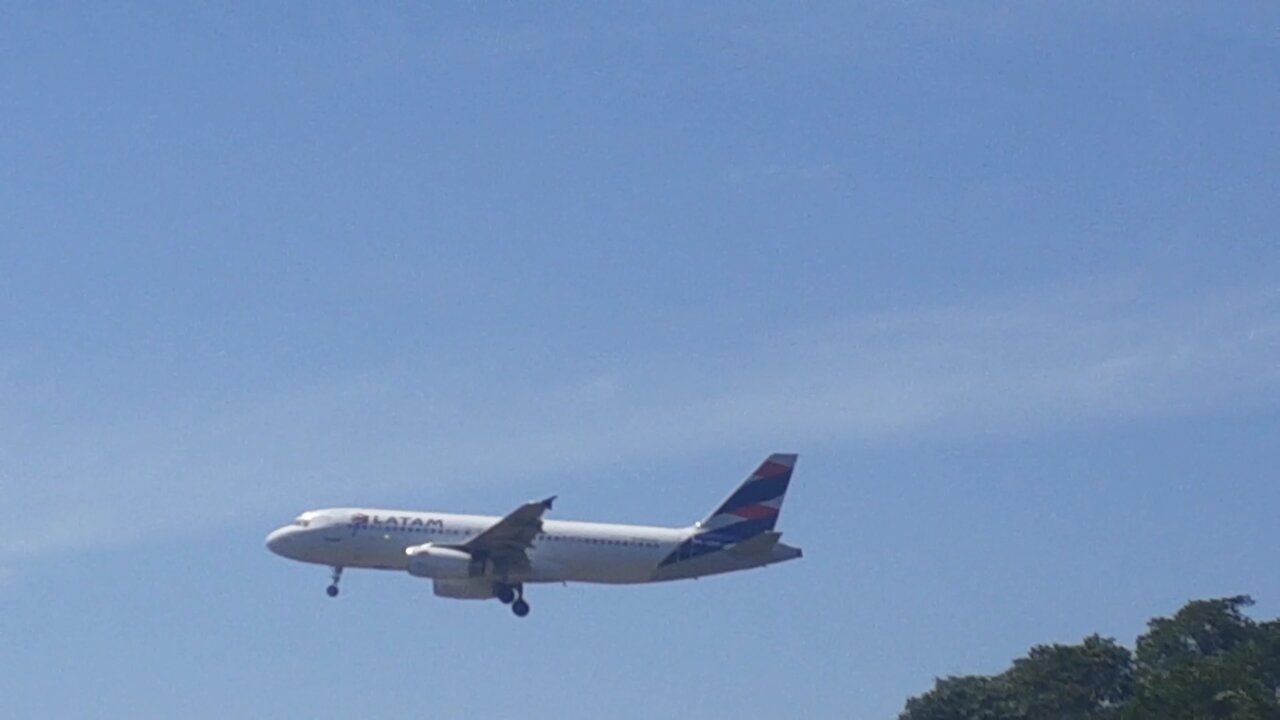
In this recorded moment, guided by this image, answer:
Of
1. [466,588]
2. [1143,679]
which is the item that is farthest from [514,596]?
[1143,679]

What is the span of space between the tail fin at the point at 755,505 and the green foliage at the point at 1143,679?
18278 millimetres

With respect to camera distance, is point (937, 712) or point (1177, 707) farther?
point (937, 712)

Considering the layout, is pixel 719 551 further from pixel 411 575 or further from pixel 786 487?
pixel 411 575

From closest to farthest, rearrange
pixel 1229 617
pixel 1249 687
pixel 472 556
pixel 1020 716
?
pixel 472 556
pixel 1249 687
pixel 1020 716
pixel 1229 617

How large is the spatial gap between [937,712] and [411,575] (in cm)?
3358

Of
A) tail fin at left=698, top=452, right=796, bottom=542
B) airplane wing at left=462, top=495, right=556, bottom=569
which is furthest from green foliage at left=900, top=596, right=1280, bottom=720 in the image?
airplane wing at left=462, top=495, right=556, bottom=569

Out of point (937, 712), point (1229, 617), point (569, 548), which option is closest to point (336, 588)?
point (569, 548)

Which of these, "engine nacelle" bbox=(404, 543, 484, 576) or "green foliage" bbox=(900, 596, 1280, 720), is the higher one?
"engine nacelle" bbox=(404, 543, 484, 576)

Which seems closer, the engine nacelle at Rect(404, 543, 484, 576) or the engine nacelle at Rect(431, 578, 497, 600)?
the engine nacelle at Rect(404, 543, 484, 576)

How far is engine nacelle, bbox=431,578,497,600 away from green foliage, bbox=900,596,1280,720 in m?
28.6

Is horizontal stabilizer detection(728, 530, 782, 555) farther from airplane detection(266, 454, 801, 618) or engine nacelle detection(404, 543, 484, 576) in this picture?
engine nacelle detection(404, 543, 484, 576)

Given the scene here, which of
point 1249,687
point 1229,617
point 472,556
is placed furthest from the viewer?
point 1229,617

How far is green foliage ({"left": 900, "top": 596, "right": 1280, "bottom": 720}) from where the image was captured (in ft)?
328

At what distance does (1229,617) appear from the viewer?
4732 inches
